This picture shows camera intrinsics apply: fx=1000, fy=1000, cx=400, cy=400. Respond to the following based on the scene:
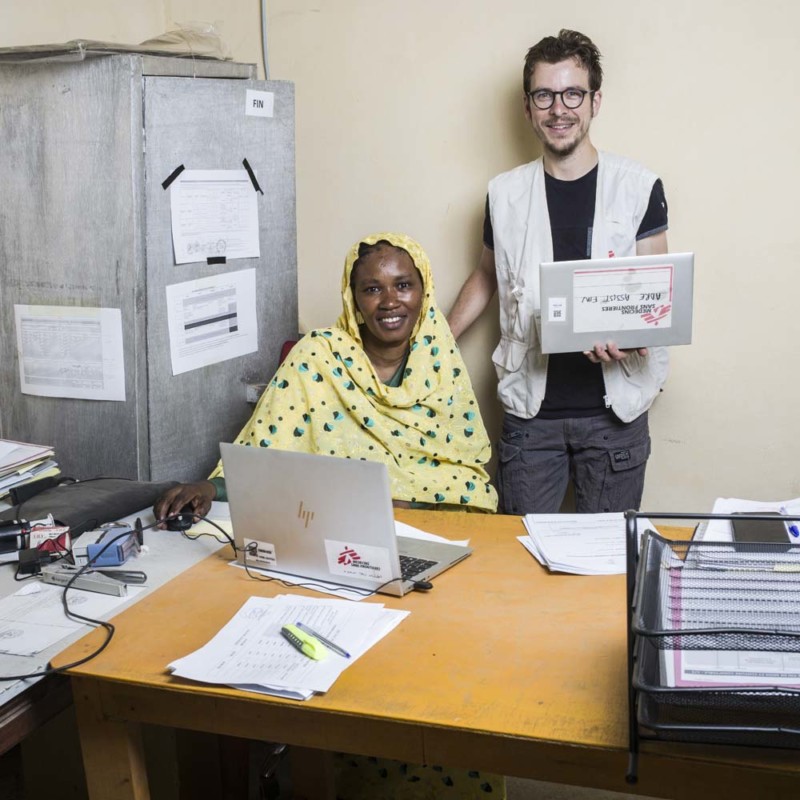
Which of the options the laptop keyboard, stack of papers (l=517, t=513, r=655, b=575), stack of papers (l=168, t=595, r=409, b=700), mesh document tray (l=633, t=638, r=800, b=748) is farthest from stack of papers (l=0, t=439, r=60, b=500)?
mesh document tray (l=633, t=638, r=800, b=748)

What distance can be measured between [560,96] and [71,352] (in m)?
1.46

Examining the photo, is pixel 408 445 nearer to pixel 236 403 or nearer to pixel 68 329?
pixel 236 403

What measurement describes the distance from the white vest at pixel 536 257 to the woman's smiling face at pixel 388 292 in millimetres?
428

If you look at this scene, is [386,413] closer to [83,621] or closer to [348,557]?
[348,557]

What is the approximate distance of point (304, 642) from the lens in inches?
58.3

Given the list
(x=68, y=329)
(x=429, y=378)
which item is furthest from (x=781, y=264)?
(x=68, y=329)

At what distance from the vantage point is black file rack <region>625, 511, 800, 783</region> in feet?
3.74

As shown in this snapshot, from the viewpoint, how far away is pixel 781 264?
296 cm

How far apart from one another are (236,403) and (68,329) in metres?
0.53

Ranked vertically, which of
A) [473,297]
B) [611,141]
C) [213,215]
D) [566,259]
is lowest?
[473,297]

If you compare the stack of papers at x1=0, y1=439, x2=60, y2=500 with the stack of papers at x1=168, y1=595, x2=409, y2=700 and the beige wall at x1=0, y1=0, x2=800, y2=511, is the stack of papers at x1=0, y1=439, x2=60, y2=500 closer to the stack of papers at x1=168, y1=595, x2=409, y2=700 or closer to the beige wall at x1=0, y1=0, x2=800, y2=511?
the stack of papers at x1=168, y1=595, x2=409, y2=700

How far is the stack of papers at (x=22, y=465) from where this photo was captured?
2.15 metres

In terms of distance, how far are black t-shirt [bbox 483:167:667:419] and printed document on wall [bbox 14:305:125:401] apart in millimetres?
1180

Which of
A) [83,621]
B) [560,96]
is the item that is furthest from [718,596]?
[560,96]
